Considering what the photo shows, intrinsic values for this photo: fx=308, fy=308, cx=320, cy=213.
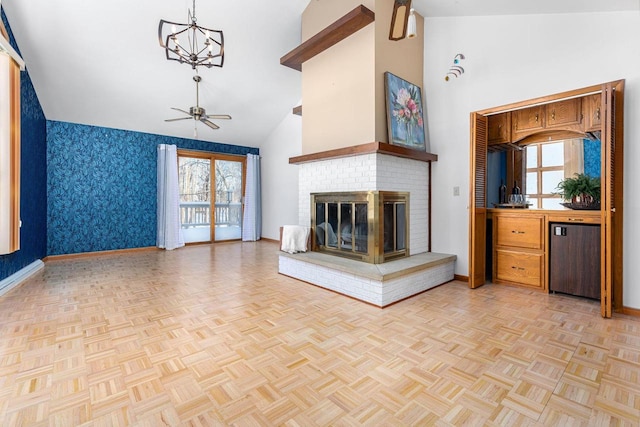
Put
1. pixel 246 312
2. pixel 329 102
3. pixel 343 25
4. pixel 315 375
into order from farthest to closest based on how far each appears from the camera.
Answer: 1. pixel 329 102
2. pixel 343 25
3. pixel 246 312
4. pixel 315 375

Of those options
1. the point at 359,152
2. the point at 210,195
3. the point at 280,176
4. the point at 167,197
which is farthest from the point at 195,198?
the point at 359,152

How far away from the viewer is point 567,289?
3.18 metres

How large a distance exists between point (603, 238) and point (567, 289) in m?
0.77

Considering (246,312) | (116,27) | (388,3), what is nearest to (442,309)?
(246,312)

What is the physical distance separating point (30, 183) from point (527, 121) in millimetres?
6708

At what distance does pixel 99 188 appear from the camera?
19.2ft

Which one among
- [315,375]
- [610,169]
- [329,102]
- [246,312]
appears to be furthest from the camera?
[329,102]

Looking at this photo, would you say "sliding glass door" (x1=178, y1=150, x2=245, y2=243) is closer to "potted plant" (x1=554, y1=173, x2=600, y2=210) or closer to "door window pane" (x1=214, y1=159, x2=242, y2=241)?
"door window pane" (x1=214, y1=159, x2=242, y2=241)

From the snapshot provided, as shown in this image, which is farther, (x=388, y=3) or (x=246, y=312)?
(x=388, y=3)

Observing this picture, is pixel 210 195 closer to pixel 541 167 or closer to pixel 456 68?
pixel 456 68

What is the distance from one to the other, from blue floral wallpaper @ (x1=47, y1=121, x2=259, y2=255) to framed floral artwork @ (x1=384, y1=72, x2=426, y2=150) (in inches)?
201

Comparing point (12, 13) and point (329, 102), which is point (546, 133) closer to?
point (329, 102)

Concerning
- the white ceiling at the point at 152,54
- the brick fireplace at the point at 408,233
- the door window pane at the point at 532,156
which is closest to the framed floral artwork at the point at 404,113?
the brick fireplace at the point at 408,233

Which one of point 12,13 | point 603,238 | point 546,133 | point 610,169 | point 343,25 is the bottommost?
point 603,238
